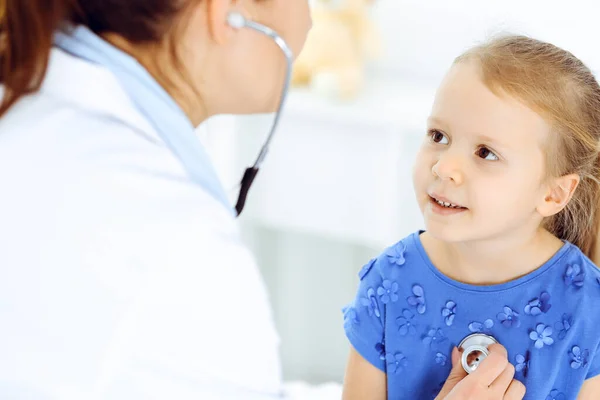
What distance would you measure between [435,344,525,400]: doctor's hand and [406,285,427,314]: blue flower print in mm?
114

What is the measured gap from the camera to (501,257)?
118cm

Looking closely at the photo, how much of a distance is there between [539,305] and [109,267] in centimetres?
60

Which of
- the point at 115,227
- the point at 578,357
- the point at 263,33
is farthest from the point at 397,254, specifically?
the point at 115,227

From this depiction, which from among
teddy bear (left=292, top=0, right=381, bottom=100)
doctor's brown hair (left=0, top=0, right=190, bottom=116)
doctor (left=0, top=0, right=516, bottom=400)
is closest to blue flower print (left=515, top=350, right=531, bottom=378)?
doctor (left=0, top=0, right=516, bottom=400)

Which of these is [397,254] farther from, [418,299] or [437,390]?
[437,390]

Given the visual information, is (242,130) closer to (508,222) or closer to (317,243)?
(317,243)

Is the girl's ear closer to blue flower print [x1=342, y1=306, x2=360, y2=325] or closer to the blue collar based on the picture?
blue flower print [x1=342, y1=306, x2=360, y2=325]

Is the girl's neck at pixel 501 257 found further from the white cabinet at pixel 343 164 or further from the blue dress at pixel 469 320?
the white cabinet at pixel 343 164

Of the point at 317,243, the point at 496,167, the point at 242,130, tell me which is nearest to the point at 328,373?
the point at 317,243

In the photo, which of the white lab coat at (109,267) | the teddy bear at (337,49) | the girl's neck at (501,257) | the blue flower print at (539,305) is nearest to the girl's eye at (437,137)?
the girl's neck at (501,257)

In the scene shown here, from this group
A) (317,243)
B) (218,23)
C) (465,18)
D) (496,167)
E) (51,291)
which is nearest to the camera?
(51,291)

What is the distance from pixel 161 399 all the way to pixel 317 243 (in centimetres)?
199

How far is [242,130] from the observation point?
8.75 ft

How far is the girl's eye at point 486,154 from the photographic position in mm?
1103
